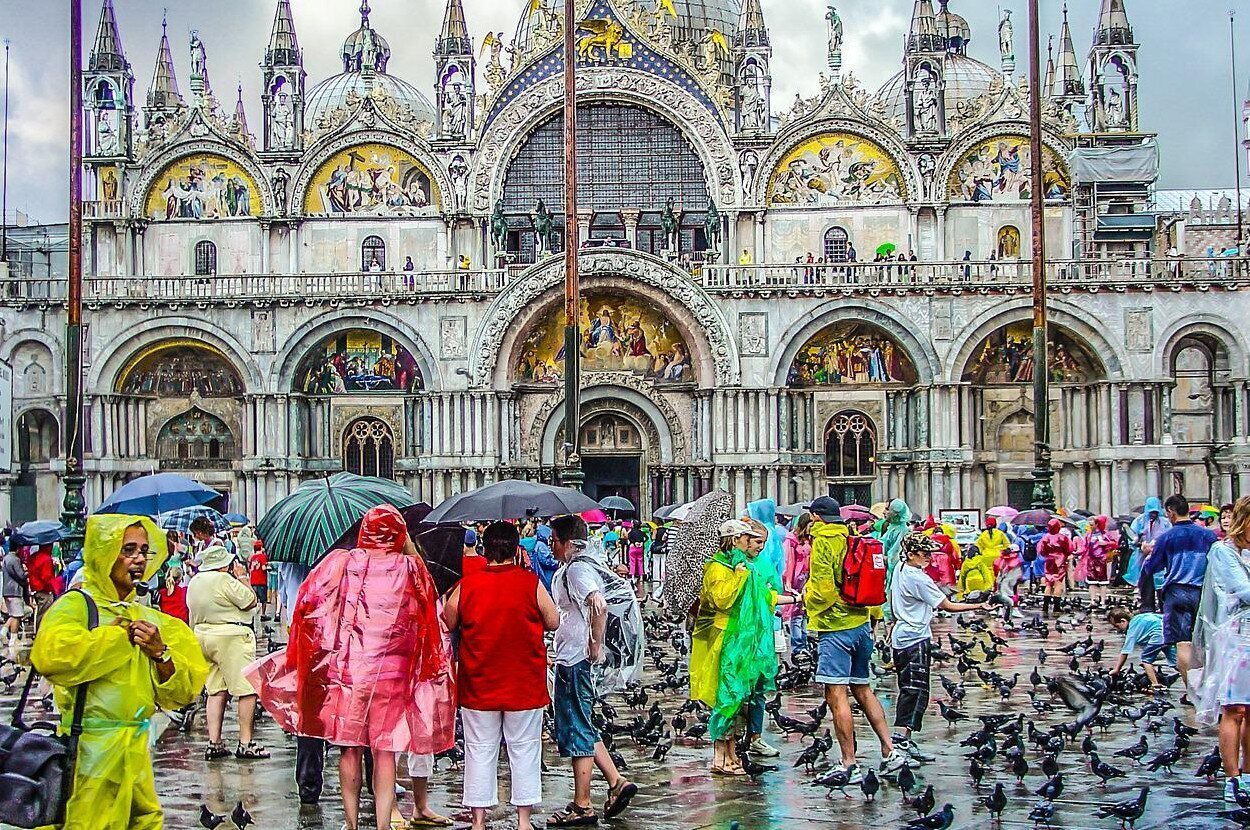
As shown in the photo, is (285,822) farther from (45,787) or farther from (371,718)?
(45,787)

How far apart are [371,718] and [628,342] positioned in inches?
1442

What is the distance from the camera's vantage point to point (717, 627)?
581 inches

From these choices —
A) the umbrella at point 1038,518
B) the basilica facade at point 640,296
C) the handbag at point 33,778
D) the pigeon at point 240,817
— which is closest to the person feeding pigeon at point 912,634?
the pigeon at point 240,817

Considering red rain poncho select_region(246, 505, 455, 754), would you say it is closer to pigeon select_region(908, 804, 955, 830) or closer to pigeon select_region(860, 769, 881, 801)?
pigeon select_region(908, 804, 955, 830)

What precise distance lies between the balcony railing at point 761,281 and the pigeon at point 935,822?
35359 millimetres

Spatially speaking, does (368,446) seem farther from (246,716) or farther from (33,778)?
(33,778)

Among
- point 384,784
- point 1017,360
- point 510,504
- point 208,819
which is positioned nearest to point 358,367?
point 1017,360

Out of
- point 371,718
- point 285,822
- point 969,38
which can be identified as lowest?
point 285,822

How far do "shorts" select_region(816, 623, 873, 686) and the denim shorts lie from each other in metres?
2.10

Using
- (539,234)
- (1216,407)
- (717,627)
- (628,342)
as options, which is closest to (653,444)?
(628,342)

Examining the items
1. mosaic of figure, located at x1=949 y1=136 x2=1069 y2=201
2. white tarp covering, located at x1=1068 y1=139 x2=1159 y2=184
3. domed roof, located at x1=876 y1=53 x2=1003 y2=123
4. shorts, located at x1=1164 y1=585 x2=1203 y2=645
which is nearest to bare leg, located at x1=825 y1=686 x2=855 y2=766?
shorts, located at x1=1164 y1=585 x2=1203 y2=645

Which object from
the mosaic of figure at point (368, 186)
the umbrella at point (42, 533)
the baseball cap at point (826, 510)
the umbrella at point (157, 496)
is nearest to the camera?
the baseball cap at point (826, 510)

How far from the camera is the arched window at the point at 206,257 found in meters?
50.5

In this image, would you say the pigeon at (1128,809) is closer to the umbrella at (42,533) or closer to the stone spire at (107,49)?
the umbrella at (42,533)
